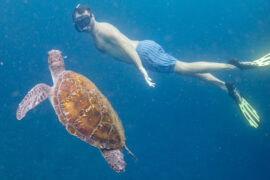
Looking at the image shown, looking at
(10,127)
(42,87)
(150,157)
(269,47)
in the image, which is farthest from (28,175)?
(269,47)

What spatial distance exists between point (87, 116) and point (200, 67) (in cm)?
340

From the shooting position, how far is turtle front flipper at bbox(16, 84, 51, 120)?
388cm

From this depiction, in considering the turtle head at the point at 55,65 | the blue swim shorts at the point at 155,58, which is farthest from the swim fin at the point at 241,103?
the turtle head at the point at 55,65

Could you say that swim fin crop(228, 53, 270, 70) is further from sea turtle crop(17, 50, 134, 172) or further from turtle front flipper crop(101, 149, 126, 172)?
turtle front flipper crop(101, 149, 126, 172)

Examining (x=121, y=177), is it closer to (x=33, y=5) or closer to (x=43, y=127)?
(x=43, y=127)

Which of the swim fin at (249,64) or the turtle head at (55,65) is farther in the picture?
the swim fin at (249,64)

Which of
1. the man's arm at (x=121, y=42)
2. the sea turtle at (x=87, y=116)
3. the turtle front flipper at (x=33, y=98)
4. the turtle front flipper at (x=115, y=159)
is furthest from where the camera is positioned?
the man's arm at (x=121, y=42)

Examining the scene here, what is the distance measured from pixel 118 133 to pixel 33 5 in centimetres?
2689

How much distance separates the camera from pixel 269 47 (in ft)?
93.5

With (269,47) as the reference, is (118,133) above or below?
below

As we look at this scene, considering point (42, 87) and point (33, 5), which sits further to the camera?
point (33, 5)

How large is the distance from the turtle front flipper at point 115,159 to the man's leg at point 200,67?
3185 mm

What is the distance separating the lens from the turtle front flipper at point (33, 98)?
3876 millimetres

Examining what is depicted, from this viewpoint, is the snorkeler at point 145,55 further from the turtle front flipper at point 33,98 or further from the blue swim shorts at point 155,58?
the turtle front flipper at point 33,98
